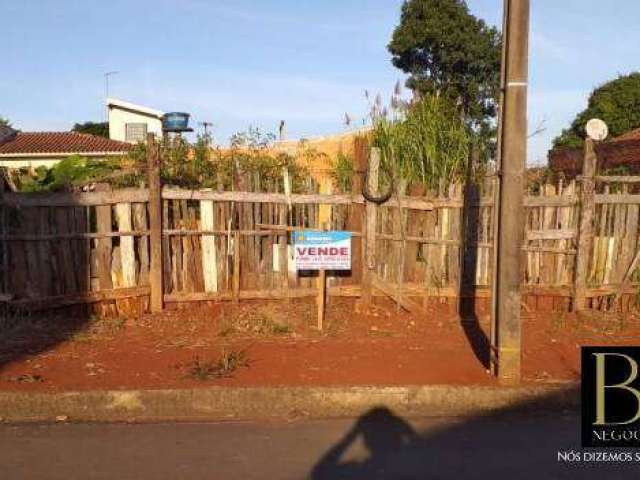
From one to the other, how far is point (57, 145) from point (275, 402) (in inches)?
1066

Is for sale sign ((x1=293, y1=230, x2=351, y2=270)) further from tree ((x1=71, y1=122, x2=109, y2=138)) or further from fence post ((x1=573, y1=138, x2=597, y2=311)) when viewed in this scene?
tree ((x1=71, y1=122, x2=109, y2=138))

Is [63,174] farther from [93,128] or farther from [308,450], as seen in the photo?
[93,128]

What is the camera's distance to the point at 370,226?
8.79 meters

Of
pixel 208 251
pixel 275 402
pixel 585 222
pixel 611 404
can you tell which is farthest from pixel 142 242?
pixel 611 404

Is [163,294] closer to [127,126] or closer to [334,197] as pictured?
[334,197]

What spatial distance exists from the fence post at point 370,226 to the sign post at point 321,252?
56cm

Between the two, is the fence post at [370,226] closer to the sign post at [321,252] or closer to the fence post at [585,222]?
the sign post at [321,252]

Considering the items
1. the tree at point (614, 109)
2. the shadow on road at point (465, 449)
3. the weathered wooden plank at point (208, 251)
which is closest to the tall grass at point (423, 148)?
the weathered wooden plank at point (208, 251)

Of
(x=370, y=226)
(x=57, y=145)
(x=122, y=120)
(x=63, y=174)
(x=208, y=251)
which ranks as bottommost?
(x=208, y=251)

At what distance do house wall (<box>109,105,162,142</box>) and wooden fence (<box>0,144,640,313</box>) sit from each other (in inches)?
1120

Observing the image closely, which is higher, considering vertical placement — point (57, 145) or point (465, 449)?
point (57, 145)

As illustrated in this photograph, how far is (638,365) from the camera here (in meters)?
5.65

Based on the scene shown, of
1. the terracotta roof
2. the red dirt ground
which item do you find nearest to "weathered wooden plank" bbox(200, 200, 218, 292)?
the red dirt ground

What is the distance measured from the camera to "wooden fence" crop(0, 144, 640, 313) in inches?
339
